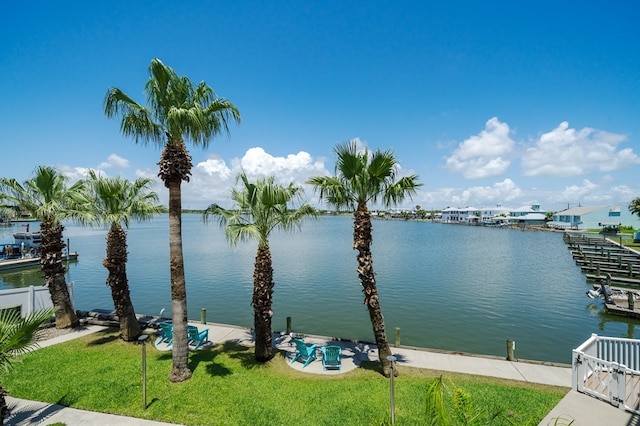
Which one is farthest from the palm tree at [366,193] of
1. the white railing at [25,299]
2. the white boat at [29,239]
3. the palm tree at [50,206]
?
the white boat at [29,239]

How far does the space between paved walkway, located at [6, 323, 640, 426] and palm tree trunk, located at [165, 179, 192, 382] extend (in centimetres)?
221

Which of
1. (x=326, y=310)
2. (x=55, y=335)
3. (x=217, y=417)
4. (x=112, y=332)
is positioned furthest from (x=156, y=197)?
(x=326, y=310)

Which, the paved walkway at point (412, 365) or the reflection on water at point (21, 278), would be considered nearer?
the paved walkway at point (412, 365)

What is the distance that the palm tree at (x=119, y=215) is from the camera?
13023 millimetres

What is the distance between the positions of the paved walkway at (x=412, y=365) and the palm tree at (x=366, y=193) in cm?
212

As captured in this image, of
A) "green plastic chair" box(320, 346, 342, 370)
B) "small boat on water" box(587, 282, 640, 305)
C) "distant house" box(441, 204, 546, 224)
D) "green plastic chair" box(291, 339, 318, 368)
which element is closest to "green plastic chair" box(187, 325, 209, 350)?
"green plastic chair" box(291, 339, 318, 368)

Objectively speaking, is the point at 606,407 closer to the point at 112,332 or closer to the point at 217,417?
the point at 217,417

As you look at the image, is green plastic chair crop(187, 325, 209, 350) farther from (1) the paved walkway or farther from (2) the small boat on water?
(2) the small boat on water

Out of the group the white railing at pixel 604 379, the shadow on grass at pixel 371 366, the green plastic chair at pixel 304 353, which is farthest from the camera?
the green plastic chair at pixel 304 353

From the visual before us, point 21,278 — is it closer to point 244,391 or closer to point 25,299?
point 25,299

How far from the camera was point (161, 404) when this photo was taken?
885cm

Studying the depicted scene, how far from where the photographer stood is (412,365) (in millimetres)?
11625

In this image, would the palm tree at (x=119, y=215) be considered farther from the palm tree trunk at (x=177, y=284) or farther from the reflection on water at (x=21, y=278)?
the reflection on water at (x=21, y=278)

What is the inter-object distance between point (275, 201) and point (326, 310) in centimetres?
1252
